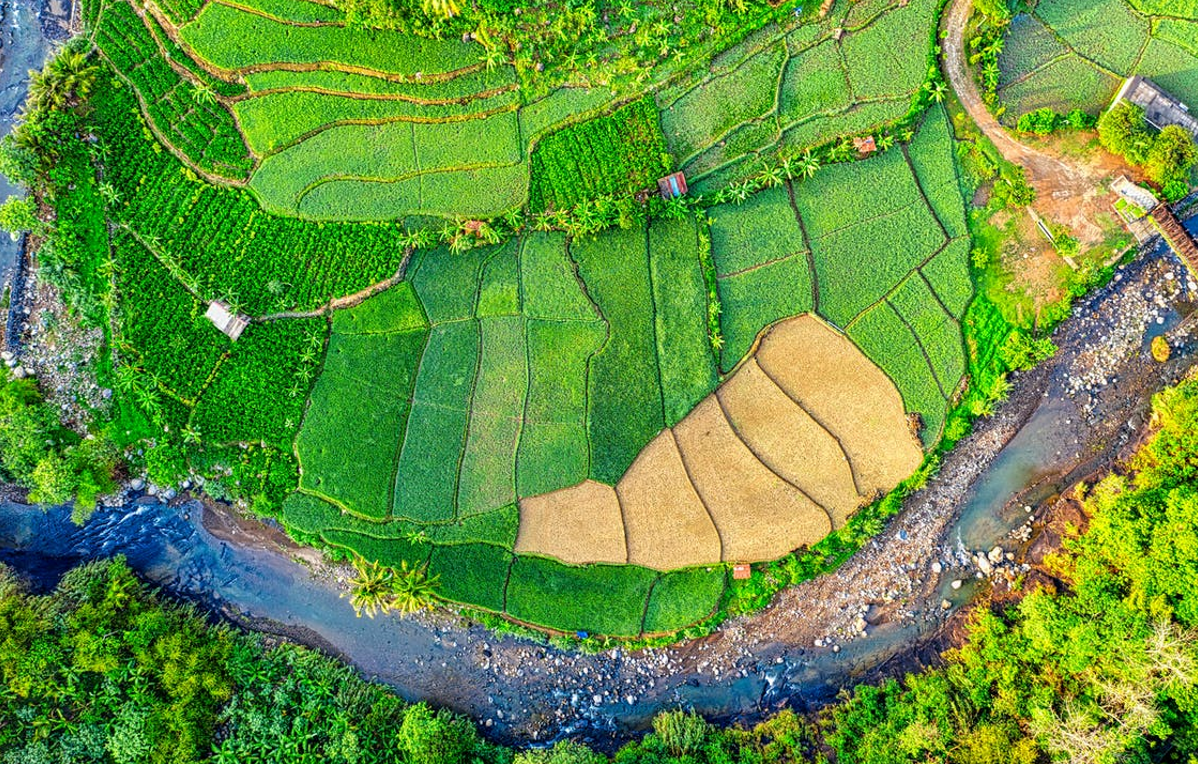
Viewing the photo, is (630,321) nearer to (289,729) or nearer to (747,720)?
(747,720)

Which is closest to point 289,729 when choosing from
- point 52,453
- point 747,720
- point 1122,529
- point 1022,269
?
point 52,453

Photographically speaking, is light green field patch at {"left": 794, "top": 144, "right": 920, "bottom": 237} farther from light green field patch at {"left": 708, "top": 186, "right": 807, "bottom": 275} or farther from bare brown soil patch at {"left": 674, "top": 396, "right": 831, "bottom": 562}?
bare brown soil patch at {"left": 674, "top": 396, "right": 831, "bottom": 562}

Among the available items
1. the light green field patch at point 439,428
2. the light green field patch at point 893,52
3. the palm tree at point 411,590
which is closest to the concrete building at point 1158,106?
the light green field patch at point 893,52

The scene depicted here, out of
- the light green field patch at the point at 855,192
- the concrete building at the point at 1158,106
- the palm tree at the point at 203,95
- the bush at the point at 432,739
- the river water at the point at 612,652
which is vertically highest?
the concrete building at the point at 1158,106

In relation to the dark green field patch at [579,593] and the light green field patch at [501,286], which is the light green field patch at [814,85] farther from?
the dark green field patch at [579,593]

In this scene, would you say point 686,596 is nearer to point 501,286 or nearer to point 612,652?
point 612,652
